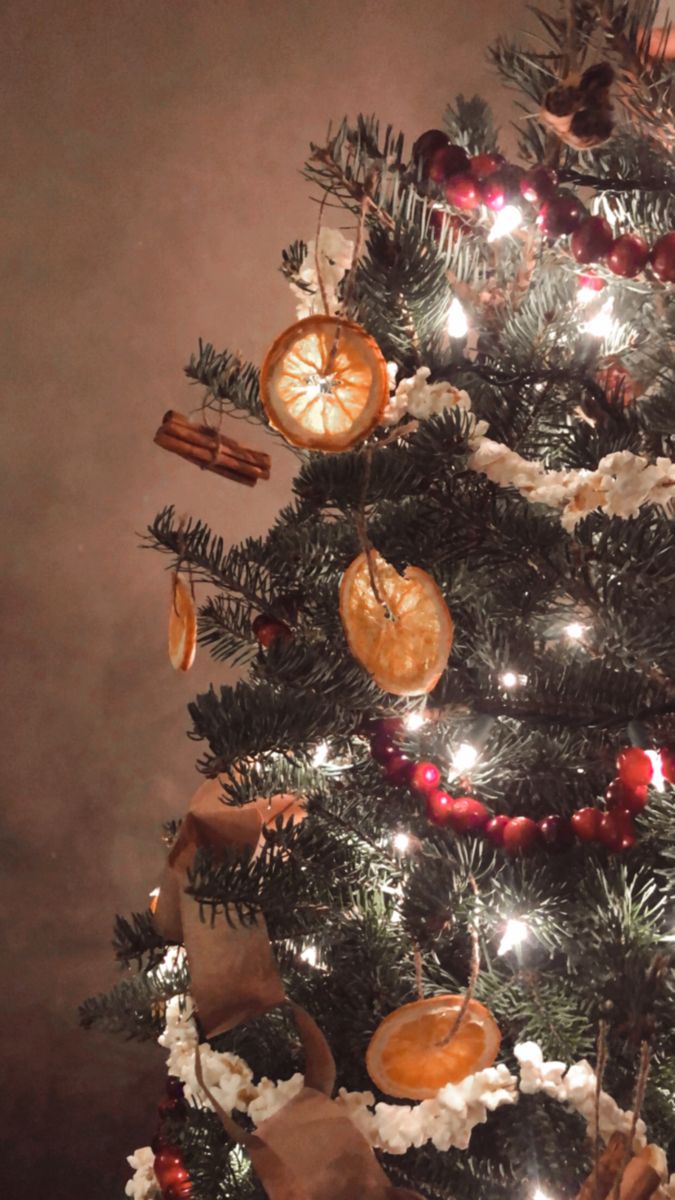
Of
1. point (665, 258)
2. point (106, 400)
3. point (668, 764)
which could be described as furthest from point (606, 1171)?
point (106, 400)

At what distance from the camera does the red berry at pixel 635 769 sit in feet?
1.89

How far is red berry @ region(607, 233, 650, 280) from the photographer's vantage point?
23.3 inches

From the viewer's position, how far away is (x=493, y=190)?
2.14 feet

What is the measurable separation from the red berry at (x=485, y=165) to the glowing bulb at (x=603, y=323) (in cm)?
14

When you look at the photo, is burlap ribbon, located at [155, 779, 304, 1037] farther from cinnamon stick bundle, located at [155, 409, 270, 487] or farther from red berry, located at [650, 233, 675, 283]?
red berry, located at [650, 233, 675, 283]

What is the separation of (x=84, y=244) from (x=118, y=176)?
0.35 ft

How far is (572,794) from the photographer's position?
68 centimetres

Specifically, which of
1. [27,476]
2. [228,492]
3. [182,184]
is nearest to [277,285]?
[182,184]

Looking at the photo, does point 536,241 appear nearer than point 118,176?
Yes

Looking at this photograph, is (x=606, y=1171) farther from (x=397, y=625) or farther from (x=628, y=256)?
(x=628, y=256)

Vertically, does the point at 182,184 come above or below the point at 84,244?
above

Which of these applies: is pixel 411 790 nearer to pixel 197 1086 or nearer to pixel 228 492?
pixel 197 1086

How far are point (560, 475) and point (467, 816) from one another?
0.22 meters

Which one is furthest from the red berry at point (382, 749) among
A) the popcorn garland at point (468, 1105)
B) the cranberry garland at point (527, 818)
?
the popcorn garland at point (468, 1105)
